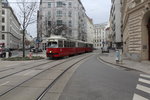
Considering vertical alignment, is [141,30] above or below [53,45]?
above

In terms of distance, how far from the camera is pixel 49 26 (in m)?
64.3

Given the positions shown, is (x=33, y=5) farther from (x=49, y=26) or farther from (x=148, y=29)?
(x=49, y=26)

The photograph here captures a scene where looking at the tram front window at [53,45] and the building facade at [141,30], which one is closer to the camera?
the building facade at [141,30]

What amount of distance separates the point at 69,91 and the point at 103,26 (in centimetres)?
18078

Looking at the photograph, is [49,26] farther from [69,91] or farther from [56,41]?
[69,91]

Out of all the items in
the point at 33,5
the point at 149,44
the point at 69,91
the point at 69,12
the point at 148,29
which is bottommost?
the point at 69,91

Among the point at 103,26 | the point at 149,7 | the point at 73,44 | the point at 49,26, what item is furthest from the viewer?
the point at 103,26

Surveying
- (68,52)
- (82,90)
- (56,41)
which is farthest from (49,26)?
(82,90)

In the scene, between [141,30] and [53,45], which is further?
[53,45]

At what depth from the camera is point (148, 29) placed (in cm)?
2419

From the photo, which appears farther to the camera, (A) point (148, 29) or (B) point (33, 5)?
(B) point (33, 5)

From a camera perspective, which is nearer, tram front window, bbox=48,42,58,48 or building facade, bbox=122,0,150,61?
building facade, bbox=122,0,150,61

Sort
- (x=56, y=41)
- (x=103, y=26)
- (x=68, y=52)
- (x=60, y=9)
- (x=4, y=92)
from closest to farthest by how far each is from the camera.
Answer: (x=4, y=92) < (x=56, y=41) < (x=68, y=52) < (x=60, y=9) < (x=103, y=26)

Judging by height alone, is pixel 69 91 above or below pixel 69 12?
below
